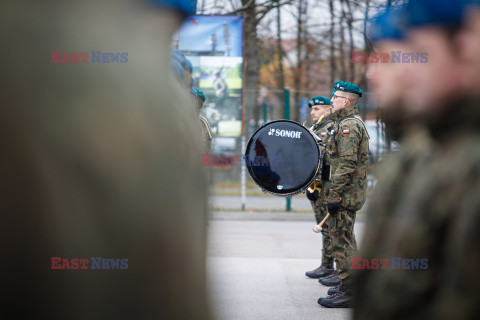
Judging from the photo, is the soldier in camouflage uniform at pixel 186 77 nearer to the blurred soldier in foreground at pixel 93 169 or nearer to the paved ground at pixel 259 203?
the blurred soldier in foreground at pixel 93 169

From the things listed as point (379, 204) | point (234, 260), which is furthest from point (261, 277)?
point (379, 204)

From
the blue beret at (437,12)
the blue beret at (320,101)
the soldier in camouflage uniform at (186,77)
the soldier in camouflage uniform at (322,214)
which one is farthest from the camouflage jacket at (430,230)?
the blue beret at (320,101)

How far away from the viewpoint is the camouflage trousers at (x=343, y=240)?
16.2 feet

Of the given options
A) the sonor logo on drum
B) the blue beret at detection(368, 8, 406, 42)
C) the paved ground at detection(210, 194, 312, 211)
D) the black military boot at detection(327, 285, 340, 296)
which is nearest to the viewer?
the blue beret at detection(368, 8, 406, 42)

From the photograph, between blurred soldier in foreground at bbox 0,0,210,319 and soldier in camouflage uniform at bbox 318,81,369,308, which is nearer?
blurred soldier in foreground at bbox 0,0,210,319

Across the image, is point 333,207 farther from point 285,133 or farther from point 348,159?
point 285,133

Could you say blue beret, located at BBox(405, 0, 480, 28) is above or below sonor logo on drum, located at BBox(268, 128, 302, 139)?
above

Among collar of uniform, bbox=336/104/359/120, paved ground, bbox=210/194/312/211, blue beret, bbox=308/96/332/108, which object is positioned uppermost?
blue beret, bbox=308/96/332/108

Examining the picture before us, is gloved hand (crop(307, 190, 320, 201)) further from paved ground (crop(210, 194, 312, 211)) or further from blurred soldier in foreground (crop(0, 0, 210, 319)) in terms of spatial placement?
paved ground (crop(210, 194, 312, 211))

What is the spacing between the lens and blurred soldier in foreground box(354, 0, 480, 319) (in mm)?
1161

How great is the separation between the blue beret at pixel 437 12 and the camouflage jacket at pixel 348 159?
3496 mm

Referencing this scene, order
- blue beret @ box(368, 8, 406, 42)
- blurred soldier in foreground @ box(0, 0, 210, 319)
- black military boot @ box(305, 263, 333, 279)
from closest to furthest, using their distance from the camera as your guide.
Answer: blurred soldier in foreground @ box(0, 0, 210, 319), blue beret @ box(368, 8, 406, 42), black military boot @ box(305, 263, 333, 279)

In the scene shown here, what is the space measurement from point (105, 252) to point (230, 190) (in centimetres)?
1143

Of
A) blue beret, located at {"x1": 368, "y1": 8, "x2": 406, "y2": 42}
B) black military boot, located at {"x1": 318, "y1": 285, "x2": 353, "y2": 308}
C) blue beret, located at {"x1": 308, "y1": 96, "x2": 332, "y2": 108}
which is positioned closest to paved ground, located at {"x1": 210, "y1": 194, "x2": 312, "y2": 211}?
blue beret, located at {"x1": 308, "y1": 96, "x2": 332, "y2": 108}
